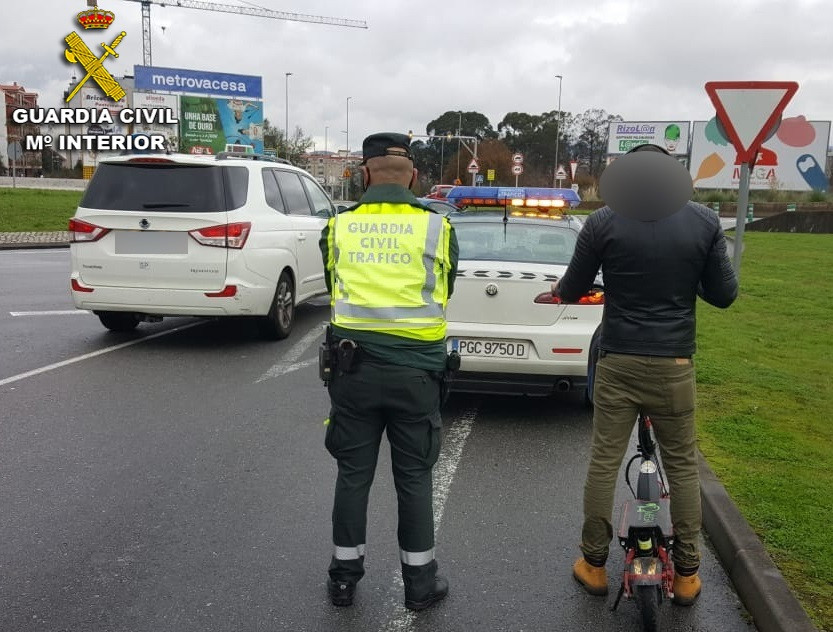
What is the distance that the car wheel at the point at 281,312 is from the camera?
28.6ft

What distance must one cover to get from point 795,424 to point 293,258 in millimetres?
5330

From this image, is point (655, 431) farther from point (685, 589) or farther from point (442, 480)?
point (442, 480)

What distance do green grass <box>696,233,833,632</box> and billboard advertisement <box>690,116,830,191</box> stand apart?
4173cm

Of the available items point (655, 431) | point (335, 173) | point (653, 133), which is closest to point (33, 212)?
point (655, 431)

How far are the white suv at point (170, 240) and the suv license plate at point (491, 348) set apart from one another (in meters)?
3.11

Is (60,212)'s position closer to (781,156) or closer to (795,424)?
(795,424)

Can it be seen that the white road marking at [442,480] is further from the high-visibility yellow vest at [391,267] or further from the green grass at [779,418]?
the green grass at [779,418]

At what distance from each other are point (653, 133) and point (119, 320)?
52.7 m

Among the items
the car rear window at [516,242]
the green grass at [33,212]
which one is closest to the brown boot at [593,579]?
the car rear window at [516,242]

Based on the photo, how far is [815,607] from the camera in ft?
10.6

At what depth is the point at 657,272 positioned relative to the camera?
10.3 ft

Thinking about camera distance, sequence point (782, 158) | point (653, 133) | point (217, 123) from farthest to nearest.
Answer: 1. point (217, 123)
2. point (653, 133)
3. point (782, 158)

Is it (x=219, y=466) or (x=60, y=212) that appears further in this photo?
(x=60, y=212)

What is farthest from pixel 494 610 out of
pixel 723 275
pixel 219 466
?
pixel 219 466
